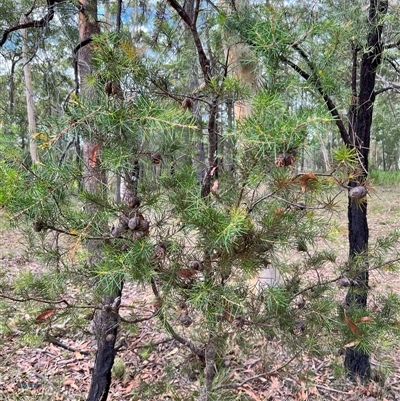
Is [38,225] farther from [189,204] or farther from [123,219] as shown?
[189,204]

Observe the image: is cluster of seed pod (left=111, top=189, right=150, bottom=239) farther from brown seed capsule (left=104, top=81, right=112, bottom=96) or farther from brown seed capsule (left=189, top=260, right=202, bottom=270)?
brown seed capsule (left=104, top=81, right=112, bottom=96)

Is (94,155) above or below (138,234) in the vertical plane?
above

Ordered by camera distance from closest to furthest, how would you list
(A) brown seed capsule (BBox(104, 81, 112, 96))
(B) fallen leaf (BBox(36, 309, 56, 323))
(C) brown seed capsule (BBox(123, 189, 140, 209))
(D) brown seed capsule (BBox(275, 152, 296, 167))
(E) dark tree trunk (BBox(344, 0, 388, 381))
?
(D) brown seed capsule (BBox(275, 152, 296, 167))
(A) brown seed capsule (BBox(104, 81, 112, 96))
(C) brown seed capsule (BBox(123, 189, 140, 209))
(B) fallen leaf (BBox(36, 309, 56, 323))
(E) dark tree trunk (BBox(344, 0, 388, 381))

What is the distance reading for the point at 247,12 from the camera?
1.10m

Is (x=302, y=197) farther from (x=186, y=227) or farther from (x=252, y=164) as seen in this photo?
(x=186, y=227)

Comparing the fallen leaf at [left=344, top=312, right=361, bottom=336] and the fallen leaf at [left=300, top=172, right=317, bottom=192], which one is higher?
the fallen leaf at [left=300, top=172, right=317, bottom=192]

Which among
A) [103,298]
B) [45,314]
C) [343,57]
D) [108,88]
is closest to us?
[108,88]

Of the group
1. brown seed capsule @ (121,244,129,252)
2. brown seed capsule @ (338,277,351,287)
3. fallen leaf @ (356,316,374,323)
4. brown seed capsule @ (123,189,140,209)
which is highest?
brown seed capsule @ (123,189,140,209)

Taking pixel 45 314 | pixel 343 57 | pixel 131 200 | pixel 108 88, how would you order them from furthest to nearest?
pixel 343 57 < pixel 45 314 < pixel 131 200 < pixel 108 88

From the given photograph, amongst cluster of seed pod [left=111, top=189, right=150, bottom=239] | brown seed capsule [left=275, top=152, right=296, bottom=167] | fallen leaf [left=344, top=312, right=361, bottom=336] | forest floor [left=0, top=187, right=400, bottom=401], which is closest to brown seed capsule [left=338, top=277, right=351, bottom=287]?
fallen leaf [left=344, top=312, right=361, bottom=336]

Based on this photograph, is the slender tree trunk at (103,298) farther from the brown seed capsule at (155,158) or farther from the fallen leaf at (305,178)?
the fallen leaf at (305,178)

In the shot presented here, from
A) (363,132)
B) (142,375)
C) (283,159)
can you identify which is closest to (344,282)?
(283,159)

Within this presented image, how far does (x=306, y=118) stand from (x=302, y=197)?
1.10 feet

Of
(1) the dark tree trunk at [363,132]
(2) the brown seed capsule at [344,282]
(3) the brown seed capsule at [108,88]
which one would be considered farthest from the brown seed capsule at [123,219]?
(1) the dark tree trunk at [363,132]
